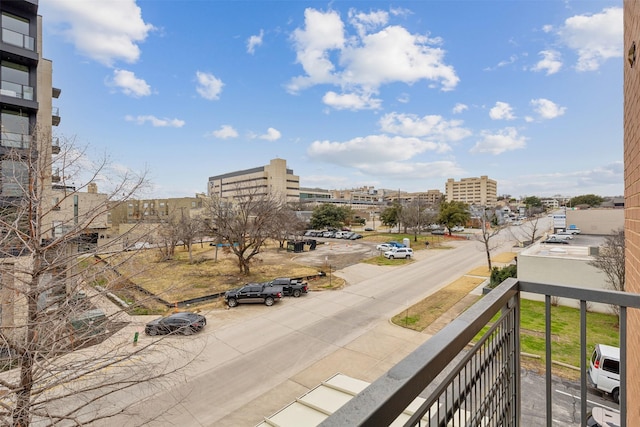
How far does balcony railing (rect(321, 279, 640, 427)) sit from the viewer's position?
805mm

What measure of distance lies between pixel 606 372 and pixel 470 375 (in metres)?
9.54

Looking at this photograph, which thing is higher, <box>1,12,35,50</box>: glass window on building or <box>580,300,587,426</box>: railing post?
<box>1,12,35,50</box>: glass window on building

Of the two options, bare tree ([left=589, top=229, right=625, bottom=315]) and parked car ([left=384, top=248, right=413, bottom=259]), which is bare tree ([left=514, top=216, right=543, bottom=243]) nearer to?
parked car ([left=384, top=248, right=413, bottom=259])

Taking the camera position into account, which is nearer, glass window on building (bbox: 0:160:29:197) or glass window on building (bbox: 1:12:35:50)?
glass window on building (bbox: 0:160:29:197)

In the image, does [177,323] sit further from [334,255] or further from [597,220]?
[597,220]

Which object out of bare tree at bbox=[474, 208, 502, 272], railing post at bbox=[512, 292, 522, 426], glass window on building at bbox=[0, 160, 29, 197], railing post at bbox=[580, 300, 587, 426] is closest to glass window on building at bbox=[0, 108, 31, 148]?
glass window on building at bbox=[0, 160, 29, 197]

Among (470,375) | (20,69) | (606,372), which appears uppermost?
(20,69)

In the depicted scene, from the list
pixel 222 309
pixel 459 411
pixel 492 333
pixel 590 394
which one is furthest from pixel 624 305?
pixel 222 309

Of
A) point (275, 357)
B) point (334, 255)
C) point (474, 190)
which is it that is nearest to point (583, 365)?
point (275, 357)

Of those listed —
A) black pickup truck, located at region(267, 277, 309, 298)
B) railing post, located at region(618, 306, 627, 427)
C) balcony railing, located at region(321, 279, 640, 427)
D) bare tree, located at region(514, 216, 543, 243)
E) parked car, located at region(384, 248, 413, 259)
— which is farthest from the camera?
bare tree, located at region(514, 216, 543, 243)

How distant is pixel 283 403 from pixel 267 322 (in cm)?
573

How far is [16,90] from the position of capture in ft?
44.7

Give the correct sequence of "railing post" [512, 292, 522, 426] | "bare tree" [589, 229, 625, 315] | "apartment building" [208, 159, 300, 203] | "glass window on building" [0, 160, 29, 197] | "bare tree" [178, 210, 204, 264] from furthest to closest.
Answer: "apartment building" [208, 159, 300, 203] < "bare tree" [178, 210, 204, 264] < "bare tree" [589, 229, 625, 315] < "glass window on building" [0, 160, 29, 197] < "railing post" [512, 292, 522, 426]

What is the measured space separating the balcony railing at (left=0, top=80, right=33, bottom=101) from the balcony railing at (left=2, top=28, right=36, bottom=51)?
177 cm
